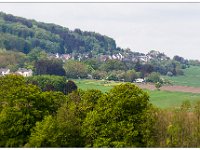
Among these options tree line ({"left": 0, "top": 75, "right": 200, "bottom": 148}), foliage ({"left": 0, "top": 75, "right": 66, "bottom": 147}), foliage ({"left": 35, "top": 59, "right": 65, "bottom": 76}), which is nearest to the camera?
tree line ({"left": 0, "top": 75, "right": 200, "bottom": 148})

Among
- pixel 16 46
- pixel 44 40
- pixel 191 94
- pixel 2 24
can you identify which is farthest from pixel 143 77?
pixel 2 24

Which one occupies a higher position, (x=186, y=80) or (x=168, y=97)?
(x=186, y=80)

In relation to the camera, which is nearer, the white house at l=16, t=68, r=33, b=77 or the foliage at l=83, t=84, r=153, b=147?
the foliage at l=83, t=84, r=153, b=147

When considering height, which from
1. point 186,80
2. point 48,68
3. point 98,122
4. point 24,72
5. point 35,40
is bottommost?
point 186,80

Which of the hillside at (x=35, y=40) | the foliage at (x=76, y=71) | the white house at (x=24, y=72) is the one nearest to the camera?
the white house at (x=24, y=72)

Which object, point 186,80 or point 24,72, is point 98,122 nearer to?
point 24,72

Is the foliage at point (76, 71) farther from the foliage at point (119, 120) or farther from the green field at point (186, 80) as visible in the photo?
the foliage at point (119, 120)

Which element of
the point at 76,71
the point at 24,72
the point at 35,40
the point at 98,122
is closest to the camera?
the point at 98,122

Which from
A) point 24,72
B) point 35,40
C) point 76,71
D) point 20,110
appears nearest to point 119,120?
Answer: point 20,110

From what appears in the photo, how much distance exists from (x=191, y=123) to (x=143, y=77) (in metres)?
86.6

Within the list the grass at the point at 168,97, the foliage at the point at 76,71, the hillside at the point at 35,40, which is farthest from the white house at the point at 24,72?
the hillside at the point at 35,40

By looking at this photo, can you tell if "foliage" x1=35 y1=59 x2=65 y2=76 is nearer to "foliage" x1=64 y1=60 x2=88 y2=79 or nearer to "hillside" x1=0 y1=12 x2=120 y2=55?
"foliage" x1=64 y1=60 x2=88 y2=79

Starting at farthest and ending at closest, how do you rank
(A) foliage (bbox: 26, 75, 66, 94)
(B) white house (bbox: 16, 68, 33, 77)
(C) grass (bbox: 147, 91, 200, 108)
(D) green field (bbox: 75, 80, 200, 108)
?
(B) white house (bbox: 16, 68, 33, 77), (A) foliage (bbox: 26, 75, 66, 94), (C) grass (bbox: 147, 91, 200, 108), (D) green field (bbox: 75, 80, 200, 108)

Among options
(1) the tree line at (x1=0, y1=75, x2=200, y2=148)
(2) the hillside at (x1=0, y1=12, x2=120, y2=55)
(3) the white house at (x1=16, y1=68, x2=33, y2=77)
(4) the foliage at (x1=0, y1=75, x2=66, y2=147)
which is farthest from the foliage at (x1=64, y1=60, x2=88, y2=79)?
(1) the tree line at (x1=0, y1=75, x2=200, y2=148)
